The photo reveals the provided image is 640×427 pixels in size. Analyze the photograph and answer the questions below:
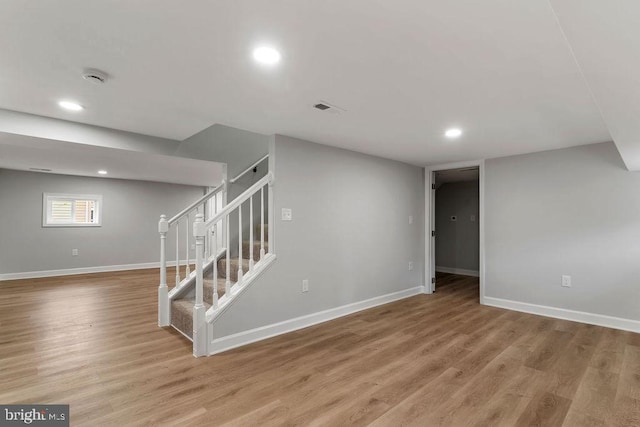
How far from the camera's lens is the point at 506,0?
1256mm

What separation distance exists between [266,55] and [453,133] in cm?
225

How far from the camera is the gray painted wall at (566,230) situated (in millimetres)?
3348

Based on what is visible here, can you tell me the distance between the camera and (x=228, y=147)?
3.89 meters

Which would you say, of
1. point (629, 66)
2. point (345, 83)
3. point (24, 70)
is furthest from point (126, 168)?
point (629, 66)

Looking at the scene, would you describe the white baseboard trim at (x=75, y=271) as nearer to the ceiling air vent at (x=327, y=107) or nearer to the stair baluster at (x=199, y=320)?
the stair baluster at (x=199, y=320)

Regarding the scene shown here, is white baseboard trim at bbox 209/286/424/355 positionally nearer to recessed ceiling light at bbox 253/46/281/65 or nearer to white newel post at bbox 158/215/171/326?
white newel post at bbox 158/215/171/326

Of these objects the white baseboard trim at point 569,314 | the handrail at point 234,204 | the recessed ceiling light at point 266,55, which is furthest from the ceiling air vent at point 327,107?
the white baseboard trim at point 569,314

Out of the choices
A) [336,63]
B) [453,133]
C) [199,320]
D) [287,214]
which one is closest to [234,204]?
[287,214]

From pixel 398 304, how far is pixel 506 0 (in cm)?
377

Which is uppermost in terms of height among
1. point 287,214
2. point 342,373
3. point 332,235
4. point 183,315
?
point 287,214

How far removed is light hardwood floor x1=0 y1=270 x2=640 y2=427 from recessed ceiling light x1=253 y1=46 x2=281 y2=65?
2108mm

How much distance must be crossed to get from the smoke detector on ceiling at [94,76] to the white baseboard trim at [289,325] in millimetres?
2183

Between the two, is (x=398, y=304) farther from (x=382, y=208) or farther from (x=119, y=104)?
(x=119, y=104)

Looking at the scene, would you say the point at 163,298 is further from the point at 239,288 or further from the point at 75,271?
the point at 75,271
